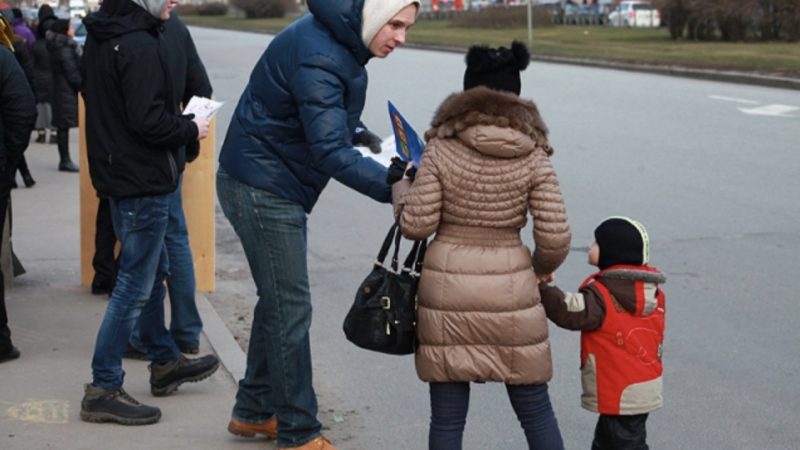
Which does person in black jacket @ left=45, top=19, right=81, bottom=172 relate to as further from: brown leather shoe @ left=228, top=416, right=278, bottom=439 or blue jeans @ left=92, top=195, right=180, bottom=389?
brown leather shoe @ left=228, top=416, right=278, bottom=439

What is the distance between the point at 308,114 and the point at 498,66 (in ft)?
2.17

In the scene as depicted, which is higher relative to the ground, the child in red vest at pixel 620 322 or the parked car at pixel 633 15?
the child in red vest at pixel 620 322

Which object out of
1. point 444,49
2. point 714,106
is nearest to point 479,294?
point 714,106

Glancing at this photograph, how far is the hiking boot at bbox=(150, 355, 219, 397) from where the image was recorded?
6.12 metres

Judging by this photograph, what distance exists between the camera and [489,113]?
451 cm

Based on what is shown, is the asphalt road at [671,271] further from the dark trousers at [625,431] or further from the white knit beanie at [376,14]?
the white knit beanie at [376,14]

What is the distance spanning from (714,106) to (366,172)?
16198mm

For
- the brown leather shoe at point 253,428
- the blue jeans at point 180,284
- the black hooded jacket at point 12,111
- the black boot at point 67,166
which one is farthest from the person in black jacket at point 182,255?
the black boot at point 67,166

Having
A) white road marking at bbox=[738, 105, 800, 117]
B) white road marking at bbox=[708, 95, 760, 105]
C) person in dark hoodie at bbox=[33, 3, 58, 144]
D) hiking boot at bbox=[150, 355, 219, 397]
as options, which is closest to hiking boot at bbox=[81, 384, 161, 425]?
hiking boot at bbox=[150, 355, 219, 397]

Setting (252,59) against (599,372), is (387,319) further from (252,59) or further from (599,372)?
(252,59)

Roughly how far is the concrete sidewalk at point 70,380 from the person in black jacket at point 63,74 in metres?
5.98

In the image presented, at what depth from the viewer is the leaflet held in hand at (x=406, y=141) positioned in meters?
4.73

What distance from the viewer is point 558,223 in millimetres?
4535

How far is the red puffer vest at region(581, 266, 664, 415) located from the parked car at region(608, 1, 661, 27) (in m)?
48.8
